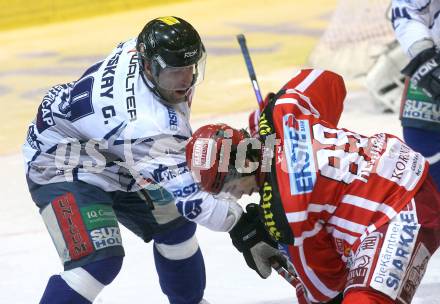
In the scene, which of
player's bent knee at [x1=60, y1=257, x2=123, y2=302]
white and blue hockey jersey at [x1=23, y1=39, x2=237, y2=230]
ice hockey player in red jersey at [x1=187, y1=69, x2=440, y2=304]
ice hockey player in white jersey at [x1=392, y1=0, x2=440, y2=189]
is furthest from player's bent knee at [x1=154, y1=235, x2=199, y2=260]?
ice hockey player in white jersey at [x1=392, y1=0, x2=440, y2=189]

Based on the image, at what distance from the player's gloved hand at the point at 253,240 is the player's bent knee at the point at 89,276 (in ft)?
1.42

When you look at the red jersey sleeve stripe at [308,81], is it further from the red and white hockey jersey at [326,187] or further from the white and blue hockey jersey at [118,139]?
the white and blue hockey jersey at [118,139]

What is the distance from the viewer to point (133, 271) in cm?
411

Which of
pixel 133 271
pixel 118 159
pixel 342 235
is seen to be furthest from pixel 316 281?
pixel 133 271

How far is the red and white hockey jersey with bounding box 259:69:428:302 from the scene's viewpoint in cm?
260

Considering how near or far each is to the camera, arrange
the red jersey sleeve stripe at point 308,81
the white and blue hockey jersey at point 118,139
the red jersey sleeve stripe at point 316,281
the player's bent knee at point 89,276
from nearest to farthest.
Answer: the red jersey sleeve stripe at point 316,281 → the red jersey sleeve stripe at point 308,81 → the white and blue hockey jersey at point 118,139 → the player's bent knee at point 89,276

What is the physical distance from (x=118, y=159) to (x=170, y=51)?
0.47 m

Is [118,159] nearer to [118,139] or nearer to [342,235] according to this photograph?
[118,139]

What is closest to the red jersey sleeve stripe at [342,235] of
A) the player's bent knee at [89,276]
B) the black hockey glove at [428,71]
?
the player's bent knee at [89,276]

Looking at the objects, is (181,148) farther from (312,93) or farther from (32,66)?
(32,66)

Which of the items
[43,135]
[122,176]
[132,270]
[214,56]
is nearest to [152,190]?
[122,176]

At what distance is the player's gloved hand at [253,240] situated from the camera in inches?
119

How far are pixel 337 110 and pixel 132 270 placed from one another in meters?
1.49

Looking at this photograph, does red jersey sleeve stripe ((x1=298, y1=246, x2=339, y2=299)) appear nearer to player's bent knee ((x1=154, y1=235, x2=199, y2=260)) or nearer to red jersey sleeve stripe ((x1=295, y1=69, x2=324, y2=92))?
red jersey sleeve stripe ((x1=295, y1=69, x2=324, y2=92))
